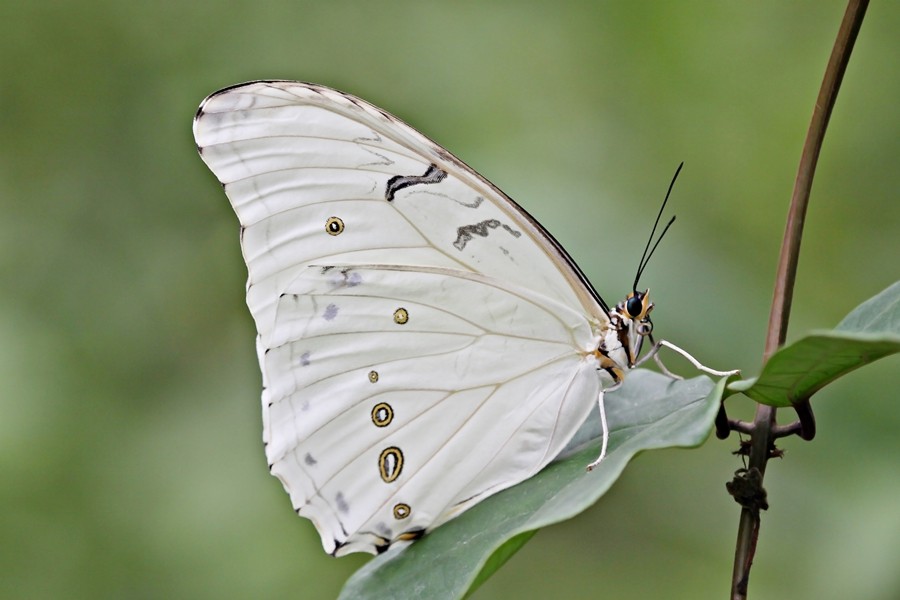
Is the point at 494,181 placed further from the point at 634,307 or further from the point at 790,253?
the point at 790,253

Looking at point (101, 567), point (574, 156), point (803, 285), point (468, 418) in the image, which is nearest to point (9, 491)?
point (101, 567)

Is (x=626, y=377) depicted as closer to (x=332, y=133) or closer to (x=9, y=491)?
(x=332, y=133)

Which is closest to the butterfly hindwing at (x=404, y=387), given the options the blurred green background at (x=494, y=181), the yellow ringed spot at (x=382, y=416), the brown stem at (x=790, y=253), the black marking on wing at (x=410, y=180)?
the yellow ringed spot at (x=382, y=416)

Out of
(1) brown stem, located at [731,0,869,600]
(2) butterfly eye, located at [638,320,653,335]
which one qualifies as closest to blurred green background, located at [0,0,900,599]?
(2) butterfly eye, located at [638,320,653,335]

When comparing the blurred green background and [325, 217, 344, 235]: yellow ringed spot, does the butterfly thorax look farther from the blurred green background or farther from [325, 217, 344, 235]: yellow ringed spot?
the blurred green background

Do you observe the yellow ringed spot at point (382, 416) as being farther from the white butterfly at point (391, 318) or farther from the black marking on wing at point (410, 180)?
the black marking on wing at point (410, 180)

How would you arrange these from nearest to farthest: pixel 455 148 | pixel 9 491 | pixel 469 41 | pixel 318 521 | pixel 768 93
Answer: pixel 318 521 < pixel 9 491 < pixel 768 93 < pixel 455 148 < pixel 469 41

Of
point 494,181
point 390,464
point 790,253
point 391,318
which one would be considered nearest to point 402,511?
point 390,464
